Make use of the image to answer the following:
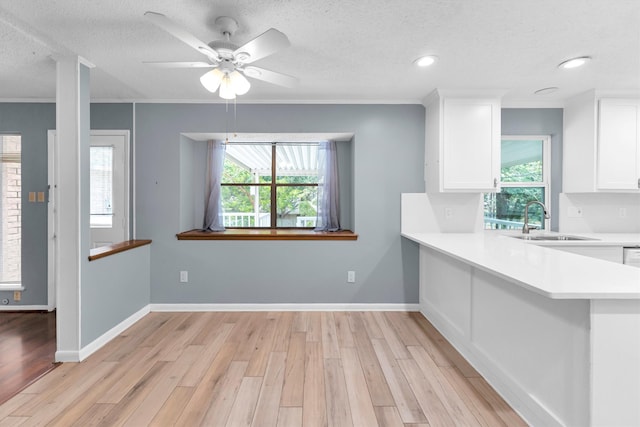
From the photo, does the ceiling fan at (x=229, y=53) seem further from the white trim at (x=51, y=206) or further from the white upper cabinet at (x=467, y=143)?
the white trim at (x=51, y=206)

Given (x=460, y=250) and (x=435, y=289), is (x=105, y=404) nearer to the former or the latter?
(x=460, y=250)

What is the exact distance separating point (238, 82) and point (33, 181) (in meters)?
2.95

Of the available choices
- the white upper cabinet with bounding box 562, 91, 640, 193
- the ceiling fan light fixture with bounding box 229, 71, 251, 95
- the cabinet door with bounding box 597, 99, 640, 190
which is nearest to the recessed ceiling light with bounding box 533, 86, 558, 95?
the white upper cabinet with bounding box 562, 91, 640, 193

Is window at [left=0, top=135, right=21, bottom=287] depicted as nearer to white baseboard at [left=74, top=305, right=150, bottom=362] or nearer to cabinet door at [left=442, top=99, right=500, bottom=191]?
white baseboard at [left=74, top=305, right=150, bottom=362]

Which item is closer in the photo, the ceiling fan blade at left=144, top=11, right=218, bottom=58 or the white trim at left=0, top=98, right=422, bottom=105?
the ceiling fan blade at left=144, top=11, right=218, bottom=58

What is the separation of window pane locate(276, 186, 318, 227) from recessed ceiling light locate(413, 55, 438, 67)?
1862mm

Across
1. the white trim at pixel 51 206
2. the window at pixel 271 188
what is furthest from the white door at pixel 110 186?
the window at pixel 271 188

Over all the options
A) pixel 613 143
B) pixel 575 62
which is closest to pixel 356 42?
pixel 575 62

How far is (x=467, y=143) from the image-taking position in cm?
306

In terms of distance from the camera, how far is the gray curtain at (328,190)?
12.1 feet

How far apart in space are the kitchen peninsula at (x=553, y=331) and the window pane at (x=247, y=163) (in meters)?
2.39

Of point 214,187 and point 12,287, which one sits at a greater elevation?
point 214,187

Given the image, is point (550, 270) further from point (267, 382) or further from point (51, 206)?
point (51, 206)

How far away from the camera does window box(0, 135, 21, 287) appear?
3395 millimetres
